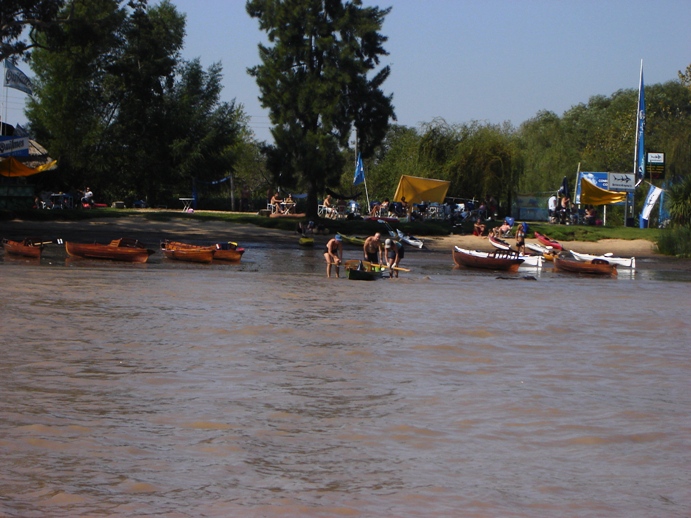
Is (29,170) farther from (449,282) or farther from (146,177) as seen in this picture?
(449,282)

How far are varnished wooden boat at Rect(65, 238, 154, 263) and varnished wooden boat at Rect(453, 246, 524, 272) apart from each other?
402 inches

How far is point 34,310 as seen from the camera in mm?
16469

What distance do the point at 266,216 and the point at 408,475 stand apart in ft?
119

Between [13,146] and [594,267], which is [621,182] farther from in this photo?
[13,146]

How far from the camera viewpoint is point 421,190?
147 ft

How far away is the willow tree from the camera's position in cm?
4009

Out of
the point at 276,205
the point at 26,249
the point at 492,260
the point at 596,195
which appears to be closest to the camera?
the point at 26,249

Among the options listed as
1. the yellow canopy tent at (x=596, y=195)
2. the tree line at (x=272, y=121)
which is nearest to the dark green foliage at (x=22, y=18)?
the tree line at (x=272, y=121)

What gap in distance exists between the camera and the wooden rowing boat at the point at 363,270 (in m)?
24.6

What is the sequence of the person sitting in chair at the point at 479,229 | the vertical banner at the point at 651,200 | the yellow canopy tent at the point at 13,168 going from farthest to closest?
the vertical banner at the point at 651,200 < the person sitting in chair at the point at 479,229 < the yellow canopy tent at the point at 13,168

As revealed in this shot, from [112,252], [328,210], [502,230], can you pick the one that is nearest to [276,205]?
[328,210]

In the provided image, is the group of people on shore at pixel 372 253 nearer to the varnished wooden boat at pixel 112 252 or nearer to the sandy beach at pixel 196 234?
the varnished wooden boat at pixel 112 252

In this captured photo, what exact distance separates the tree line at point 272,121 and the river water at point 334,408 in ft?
69.7

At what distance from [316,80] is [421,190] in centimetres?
789
